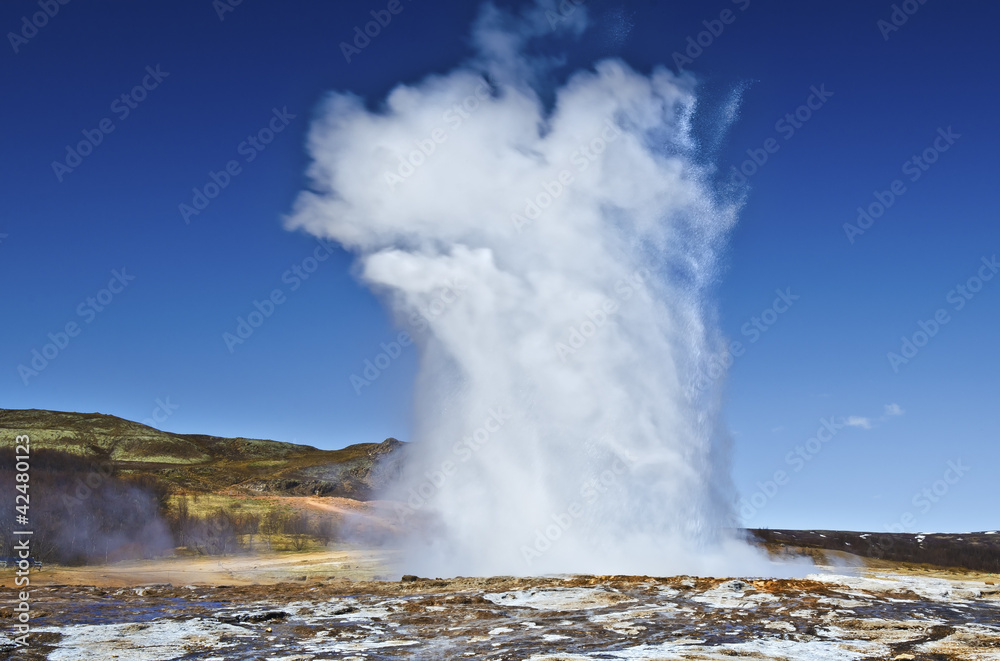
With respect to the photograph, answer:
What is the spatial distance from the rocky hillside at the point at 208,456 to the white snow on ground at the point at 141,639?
167 ft

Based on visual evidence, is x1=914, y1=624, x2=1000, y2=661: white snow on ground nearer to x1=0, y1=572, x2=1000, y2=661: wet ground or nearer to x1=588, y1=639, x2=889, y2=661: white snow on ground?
x1=0, y1=572, x2=1000, y2=661: wet ground

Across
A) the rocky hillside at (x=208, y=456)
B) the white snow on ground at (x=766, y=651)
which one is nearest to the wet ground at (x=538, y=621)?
the white snow on ground at (x=766, y=651)

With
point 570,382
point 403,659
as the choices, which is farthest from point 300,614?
point 570,382

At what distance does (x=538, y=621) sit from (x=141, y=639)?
22.0 feet

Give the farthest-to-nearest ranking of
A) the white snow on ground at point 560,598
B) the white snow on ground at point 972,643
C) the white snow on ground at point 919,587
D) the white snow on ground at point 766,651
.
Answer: the white snow on ground at point 919,587
the white snow on ground at point 560,598
the white snow on ground at point 972,643
the white snow on ground at point 766,651

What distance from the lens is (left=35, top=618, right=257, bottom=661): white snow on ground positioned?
10891mm

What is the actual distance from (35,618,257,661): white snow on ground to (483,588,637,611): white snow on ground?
18.4 feet

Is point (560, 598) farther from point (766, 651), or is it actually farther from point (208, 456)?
point (208, 456)

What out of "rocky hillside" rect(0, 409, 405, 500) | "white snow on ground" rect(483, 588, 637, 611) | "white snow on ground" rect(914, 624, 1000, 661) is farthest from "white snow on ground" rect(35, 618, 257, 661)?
"rocky hillside" rect(0, 409, 405, 500)

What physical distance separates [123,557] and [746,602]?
35481 mm

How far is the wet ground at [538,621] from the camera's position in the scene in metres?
10.8

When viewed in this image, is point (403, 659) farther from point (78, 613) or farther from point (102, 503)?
point (102, 503)

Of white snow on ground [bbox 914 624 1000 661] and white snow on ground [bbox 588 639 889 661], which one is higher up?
white snow on ground [bbox 588 639 889 661]

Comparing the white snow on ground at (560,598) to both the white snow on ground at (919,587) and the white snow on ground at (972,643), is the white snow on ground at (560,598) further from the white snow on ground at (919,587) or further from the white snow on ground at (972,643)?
the white snow on ground at (919,587)
